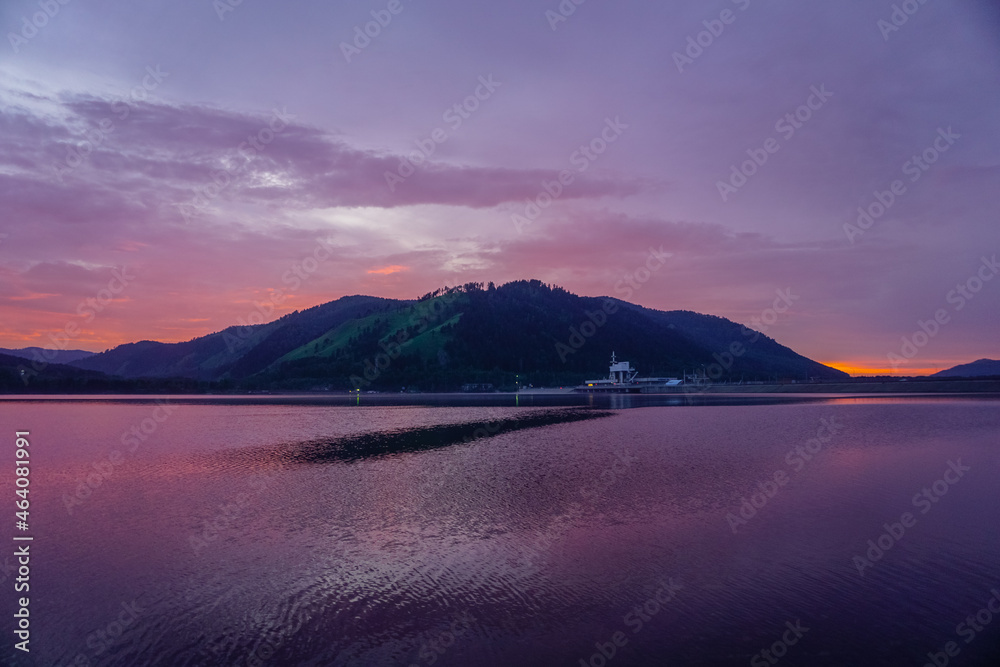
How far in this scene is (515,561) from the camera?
18109 millimetres

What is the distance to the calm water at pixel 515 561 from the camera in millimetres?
12625

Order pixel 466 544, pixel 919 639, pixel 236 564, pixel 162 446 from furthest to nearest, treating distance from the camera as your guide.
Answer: pixel 162 446, pixel 466 544, pixel 236 564, pixel 919 639

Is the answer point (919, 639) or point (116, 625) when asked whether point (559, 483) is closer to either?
point (919, 639)

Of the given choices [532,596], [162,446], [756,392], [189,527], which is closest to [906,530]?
[532,596]

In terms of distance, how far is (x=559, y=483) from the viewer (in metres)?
30.7

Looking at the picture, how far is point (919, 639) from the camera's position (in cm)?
1259

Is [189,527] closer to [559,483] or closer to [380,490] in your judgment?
[380,490]

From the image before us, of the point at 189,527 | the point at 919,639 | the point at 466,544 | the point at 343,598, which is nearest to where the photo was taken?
the point at 919,639

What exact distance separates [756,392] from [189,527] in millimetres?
178316

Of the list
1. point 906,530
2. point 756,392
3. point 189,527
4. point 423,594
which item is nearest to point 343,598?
point 423,594

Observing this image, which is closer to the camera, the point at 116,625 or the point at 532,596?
the point at 116,625

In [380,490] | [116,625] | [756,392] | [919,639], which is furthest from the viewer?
[756,392]

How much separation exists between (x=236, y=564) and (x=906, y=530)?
2344cm

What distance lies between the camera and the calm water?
41.4ft
